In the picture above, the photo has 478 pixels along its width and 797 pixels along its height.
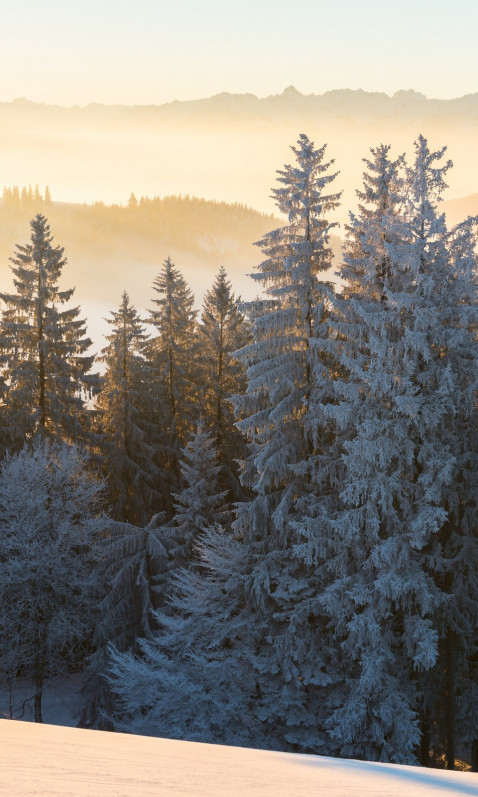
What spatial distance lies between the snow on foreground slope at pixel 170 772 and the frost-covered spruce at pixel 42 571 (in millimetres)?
20788

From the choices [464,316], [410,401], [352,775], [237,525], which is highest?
[464,316]

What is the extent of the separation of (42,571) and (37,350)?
1050 centimetres

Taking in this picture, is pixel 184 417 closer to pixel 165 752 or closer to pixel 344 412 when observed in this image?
pixel 344 412

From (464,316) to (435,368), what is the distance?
138 cm

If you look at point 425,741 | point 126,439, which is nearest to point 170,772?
point 425,741

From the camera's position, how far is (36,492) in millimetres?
23797

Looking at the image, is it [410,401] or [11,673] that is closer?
[410,401]

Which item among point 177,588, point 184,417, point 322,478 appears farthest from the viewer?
point 184,417

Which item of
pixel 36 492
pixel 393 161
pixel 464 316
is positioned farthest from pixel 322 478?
pixel 36 492

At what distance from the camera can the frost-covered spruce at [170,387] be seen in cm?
3519

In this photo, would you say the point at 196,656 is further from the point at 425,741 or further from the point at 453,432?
the point at 453,432

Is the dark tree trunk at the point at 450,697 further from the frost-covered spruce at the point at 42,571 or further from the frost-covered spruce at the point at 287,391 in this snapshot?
the frost-covered spruce at the point at 42,571

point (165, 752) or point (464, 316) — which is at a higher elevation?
point (464, 316)

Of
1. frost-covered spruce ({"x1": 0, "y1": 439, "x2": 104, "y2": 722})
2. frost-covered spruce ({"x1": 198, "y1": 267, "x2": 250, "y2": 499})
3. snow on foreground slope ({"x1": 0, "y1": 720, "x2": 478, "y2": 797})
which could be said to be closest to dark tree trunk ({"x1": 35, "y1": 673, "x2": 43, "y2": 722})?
frost-covered spruce ({"x1": 0, "y1": 439, "x2": 104, "y2": 722})
